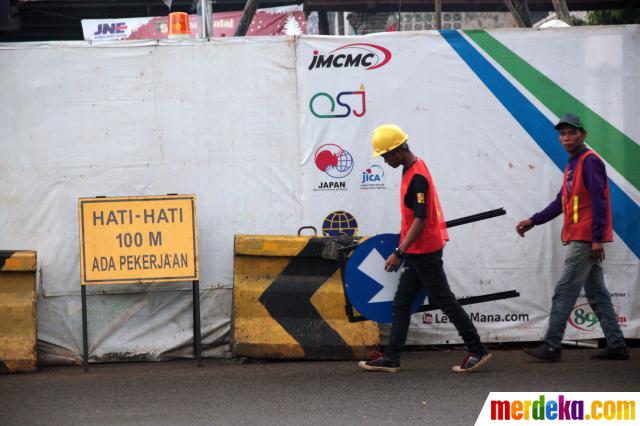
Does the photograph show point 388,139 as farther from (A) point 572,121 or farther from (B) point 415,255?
(A) point 572,121

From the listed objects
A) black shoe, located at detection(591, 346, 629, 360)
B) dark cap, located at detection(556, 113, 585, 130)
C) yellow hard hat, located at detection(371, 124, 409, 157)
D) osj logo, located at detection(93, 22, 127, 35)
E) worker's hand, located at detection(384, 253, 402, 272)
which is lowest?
black shoe, located at detection(591, 346, 629, 360)

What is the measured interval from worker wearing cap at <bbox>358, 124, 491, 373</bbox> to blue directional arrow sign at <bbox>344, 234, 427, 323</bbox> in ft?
0.72

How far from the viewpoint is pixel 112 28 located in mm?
15500

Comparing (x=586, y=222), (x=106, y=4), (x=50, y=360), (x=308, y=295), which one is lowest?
(x=50, y=360)

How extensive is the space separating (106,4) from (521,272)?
8.62m

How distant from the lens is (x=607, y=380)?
24.8 feet

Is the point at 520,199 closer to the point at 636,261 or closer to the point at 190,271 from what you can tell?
the point at 636,261

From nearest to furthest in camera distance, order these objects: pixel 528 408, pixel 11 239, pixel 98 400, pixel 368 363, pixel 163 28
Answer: pixel 528 408
pixel 98 400
pixel 368 363
pixel 11 239
pixel 163 28

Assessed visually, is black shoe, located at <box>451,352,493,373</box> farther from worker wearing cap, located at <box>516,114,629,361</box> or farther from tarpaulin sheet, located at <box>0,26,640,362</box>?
tarpaulin sheet, located at <box>0,26,640,362</box>

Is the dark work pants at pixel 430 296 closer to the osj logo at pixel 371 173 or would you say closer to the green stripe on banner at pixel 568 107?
the osj logo at pixel 371 173

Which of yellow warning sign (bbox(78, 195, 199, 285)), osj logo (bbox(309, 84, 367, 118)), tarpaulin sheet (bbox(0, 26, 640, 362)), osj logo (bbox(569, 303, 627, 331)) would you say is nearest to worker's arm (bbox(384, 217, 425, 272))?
tarpaulin sheet (bbox(0, 26, 640, 362))

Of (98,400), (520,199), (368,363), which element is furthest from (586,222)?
(98,400)

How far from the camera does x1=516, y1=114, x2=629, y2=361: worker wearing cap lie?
8133 millimetres

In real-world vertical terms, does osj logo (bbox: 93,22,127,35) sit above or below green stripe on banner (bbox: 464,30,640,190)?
Result: above
